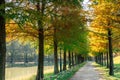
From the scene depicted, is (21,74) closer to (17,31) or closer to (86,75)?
(86,75)

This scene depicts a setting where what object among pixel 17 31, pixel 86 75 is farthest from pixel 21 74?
pixel 17 31

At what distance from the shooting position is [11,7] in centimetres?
1073

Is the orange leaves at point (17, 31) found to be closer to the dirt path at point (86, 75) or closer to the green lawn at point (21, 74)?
the dirt path at point (86, 75)

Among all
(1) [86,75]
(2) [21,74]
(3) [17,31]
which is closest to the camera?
(3) [17,31]

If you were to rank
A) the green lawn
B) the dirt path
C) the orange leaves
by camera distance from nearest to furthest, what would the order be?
1. the orange leaves
2. the dirt path
3. the green lawn

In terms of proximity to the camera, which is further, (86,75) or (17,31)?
(86,75)

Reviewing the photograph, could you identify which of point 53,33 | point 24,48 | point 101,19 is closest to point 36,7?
point 53,33

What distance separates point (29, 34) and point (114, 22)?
657 centimetres

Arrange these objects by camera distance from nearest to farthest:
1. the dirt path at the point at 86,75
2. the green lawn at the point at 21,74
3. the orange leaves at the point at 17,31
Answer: the orange leaves at the point at 17,31 → the dirt path at the point at 86,75 → the green lawn at the point at 21,74

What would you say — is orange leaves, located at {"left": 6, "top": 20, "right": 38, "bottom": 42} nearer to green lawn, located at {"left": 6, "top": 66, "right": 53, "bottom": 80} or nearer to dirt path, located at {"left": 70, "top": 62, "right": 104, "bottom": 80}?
dirt path, located at {"left": 70, "top": 62, "right": 104, "bottom": 80}

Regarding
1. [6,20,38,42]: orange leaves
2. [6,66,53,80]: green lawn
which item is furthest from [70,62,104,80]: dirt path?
[6,20,38,42]: orange leaves

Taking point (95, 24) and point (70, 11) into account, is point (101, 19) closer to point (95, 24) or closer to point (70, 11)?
point (95, 24)

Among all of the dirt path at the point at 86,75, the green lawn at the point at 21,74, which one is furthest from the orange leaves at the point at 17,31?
the green lawn at the point at 21,74

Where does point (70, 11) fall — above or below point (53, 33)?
above
